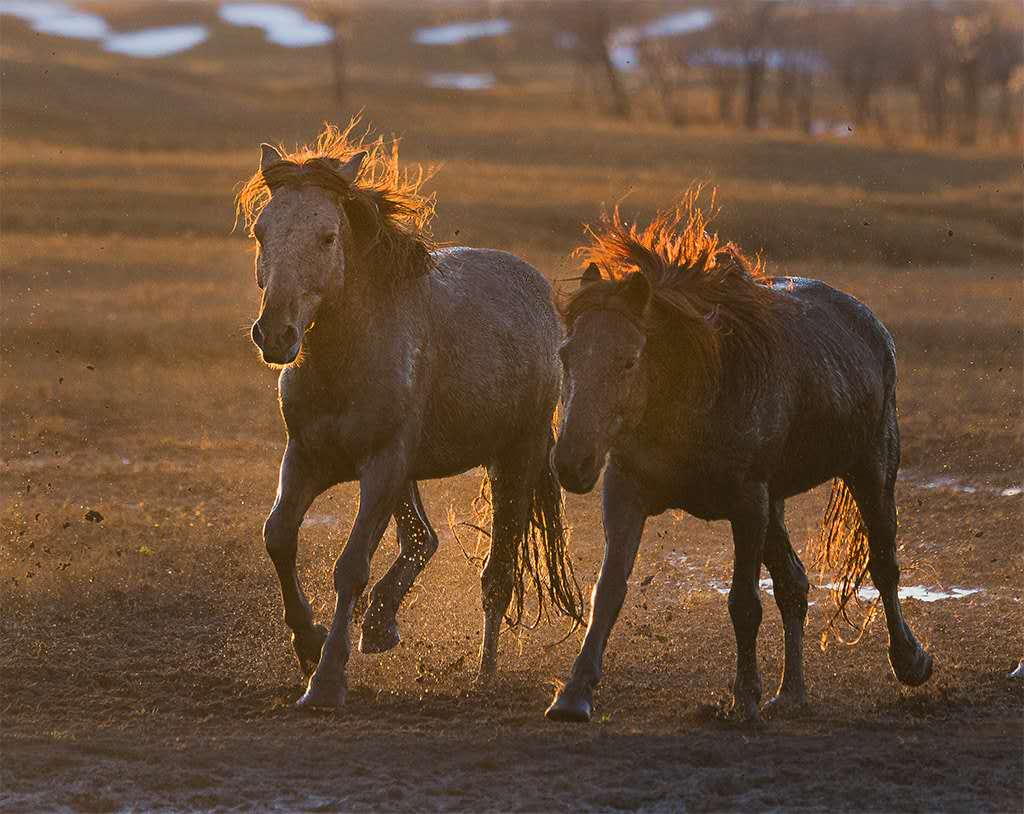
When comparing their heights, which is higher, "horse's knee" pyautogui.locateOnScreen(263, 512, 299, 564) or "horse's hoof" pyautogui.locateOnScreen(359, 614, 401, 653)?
"horse's knee" pyautogui.locateOnScreen(263, 512, 299, 564)

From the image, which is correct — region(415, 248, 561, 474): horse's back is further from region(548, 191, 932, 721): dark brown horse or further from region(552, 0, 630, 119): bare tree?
region(552, 0, 630, 119): bare tree

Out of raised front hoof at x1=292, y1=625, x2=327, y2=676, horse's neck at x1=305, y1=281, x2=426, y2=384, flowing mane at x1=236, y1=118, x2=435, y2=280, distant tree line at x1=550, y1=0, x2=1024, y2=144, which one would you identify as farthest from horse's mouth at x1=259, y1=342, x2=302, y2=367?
distant tree line at x1=550, y1=0, x2=1024, y2=144

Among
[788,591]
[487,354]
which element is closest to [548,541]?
[487,354]

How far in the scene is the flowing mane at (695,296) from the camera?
6840mm

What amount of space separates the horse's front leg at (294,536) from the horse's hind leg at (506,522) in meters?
1.13

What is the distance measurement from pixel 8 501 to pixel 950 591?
7217 mm

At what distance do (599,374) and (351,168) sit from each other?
6.10 ft

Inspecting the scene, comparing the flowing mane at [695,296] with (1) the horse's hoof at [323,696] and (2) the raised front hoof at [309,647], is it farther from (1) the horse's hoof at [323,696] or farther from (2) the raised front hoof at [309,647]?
(2) the raised front hoof at [309,647]

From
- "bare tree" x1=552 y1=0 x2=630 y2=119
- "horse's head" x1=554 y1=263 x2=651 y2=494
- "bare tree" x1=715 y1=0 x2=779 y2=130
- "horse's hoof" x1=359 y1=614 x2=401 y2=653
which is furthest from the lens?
"bare tree" x1=552 y1=0 x2=630 y2=119

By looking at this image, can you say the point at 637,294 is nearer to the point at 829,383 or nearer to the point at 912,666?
the point at 829,383

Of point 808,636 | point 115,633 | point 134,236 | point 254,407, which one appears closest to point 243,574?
point 115,633

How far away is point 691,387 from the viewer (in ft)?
22.9

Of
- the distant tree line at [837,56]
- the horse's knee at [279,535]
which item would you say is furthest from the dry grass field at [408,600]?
the distant tree line at [837,56]

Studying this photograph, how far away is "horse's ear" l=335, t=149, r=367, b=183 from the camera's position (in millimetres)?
7609
